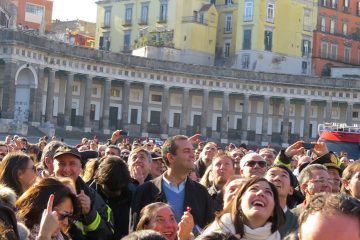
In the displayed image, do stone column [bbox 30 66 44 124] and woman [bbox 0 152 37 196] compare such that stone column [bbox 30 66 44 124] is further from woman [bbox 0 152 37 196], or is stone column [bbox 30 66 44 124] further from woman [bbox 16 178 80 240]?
woman [bbox 16 178 80 240]

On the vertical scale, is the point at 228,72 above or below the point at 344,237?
above

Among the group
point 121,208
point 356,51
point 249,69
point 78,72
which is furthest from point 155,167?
point 356,51

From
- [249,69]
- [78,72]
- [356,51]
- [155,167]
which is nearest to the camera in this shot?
[155,167]

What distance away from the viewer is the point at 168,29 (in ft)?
235

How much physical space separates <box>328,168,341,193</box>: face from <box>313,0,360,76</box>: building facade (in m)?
67.0

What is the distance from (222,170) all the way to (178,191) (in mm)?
1220

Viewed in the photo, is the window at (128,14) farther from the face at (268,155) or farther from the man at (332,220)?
the man at (332,220)

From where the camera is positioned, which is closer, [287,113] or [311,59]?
[287,113]

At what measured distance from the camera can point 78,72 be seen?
58.7 m

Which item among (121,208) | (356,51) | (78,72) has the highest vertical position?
(356,51)

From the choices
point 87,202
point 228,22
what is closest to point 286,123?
point 228,22

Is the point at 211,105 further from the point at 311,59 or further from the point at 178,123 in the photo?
the point at 311,59

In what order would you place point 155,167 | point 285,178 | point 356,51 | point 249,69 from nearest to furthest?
1. point 285,178
2. point 155,167
3. point 249,69
4. point 356,51

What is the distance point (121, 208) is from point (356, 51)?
243 ft
